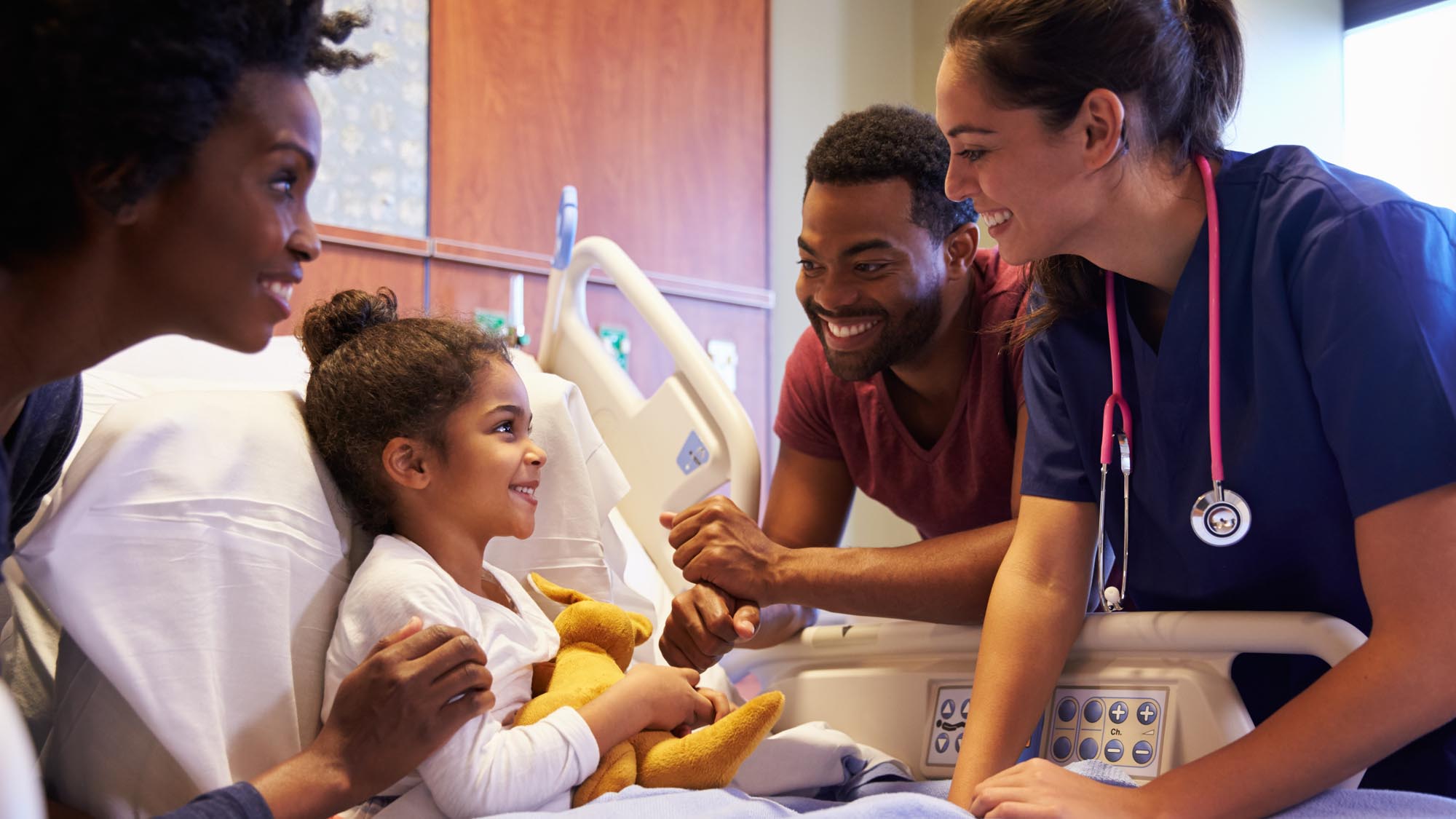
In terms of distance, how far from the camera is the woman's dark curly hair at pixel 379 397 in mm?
1458

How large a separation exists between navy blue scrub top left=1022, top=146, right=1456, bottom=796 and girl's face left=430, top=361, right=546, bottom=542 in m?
0.67

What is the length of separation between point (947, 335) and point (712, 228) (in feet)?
7.39

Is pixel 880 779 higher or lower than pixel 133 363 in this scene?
lower

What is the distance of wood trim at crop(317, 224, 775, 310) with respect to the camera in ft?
10.8

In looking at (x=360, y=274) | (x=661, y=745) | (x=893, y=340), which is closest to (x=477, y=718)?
(x=661, y=745)

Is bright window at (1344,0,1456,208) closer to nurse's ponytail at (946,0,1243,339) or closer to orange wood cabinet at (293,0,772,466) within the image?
orange wood cabinet at (293,0,772,466)

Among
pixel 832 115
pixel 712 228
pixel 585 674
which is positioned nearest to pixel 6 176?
pixel 585 674

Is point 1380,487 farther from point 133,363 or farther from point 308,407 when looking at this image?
point 133,363

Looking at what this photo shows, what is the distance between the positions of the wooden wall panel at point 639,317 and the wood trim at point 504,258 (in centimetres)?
2

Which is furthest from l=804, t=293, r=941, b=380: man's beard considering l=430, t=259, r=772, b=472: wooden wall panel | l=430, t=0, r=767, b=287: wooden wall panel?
l=430, t=0, r=767, b=287: wooden wall panel

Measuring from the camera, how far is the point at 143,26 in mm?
943

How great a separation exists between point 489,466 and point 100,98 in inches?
26.1

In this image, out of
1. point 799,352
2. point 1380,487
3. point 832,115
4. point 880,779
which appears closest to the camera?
point 1380,487

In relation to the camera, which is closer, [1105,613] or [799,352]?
[1105,613]
